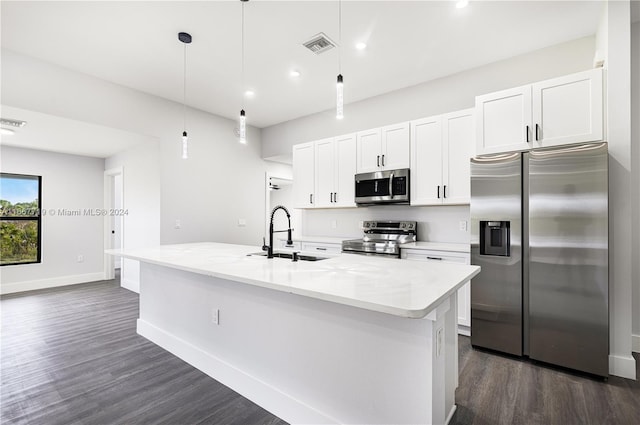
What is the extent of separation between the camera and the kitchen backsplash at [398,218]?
141 inches

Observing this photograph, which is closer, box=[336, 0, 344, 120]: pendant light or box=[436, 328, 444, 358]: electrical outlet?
box=[436, 328, 444, 358]: electrical outlet

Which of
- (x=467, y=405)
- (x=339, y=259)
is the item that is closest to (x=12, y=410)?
(x=339, y=259)

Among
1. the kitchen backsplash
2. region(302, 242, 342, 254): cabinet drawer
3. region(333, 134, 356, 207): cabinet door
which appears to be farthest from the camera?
region(333, 134, 356, 207): cabinet door

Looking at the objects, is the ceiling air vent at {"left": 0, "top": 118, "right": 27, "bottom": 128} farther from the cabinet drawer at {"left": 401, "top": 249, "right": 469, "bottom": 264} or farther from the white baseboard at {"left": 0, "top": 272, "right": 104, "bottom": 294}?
the cabinet drawer at {"left": 401, "top": 249, "right": 469, "bottom": 264}

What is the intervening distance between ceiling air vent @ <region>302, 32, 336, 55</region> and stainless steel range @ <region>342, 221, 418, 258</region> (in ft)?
7.16

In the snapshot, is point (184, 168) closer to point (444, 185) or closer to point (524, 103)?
point (444, 185)

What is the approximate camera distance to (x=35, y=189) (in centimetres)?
515

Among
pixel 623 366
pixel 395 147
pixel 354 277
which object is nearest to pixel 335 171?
pixel 395 147

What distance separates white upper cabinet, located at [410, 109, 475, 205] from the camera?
3240 millimetres

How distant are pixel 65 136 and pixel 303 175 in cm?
345

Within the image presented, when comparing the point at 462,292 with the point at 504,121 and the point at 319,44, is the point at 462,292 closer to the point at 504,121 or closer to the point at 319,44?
the point at 504,121

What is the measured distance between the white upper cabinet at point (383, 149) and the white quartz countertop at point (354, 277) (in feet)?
5.97

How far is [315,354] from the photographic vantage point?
171 centimetres

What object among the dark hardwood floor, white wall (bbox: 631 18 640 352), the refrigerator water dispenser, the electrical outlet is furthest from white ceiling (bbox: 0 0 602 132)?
the dark hardwood floor
